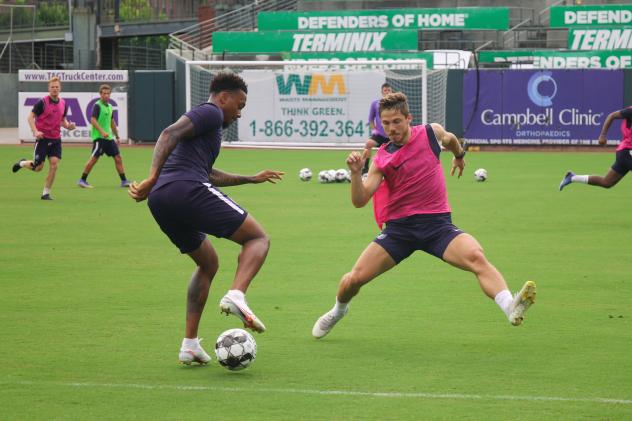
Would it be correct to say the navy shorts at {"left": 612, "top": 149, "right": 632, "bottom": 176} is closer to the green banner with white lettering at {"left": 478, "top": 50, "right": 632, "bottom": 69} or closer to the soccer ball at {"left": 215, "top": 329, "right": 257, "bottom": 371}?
the soccer ball at {"left": 215, "top": 329, "right": 257, "bottom": 371}

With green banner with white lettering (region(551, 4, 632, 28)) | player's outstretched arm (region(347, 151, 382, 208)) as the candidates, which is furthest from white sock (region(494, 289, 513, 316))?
green banner with white lettering (region(551, 4, 632, 28))

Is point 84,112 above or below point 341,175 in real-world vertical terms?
above

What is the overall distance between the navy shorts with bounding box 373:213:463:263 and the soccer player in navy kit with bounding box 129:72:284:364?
3.88 ft

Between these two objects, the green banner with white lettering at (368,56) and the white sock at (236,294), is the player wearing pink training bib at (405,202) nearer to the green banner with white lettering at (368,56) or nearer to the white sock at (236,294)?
the white sock at (236,294)

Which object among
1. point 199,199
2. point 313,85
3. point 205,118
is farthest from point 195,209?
point 313,85

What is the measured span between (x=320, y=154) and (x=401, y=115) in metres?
26.8

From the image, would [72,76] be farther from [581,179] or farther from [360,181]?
[360,181]

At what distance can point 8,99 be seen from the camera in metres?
53.4

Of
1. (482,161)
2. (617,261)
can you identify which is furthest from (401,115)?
(482,161)

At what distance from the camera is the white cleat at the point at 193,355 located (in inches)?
302

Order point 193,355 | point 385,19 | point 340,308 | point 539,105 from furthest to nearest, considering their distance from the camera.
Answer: point 385,19 → point 539,105 → point 340,308 → point 193,355

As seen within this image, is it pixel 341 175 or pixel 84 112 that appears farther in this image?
pixel 84 112

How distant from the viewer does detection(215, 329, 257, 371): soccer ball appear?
7430 mm

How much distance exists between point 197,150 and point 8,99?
159 feet
